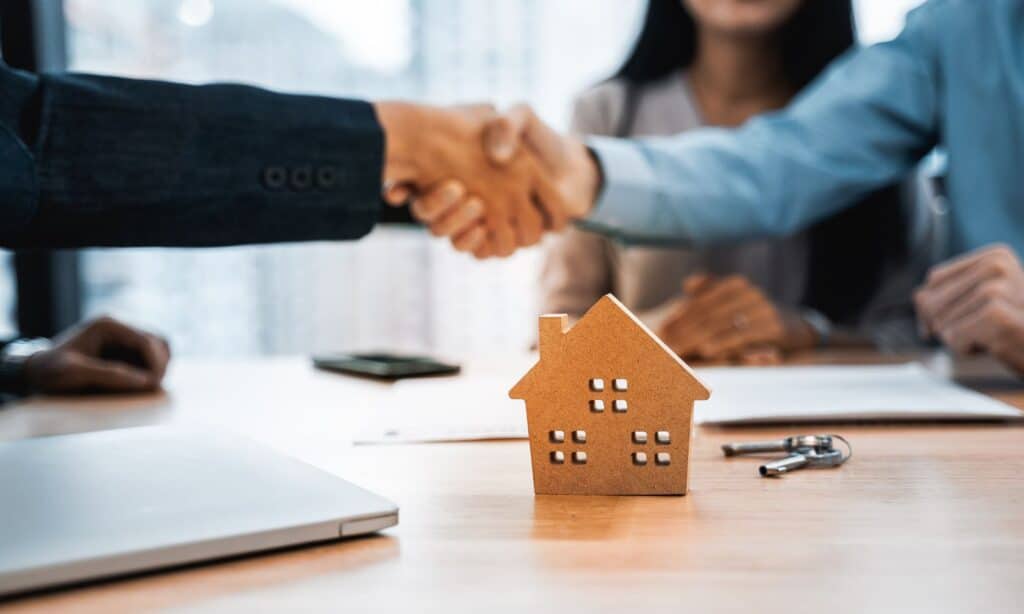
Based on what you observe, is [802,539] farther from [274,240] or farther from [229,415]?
[274,240]

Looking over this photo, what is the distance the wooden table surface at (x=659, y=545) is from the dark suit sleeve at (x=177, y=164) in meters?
0.32

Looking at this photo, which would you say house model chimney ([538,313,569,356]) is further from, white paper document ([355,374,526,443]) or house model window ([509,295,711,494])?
white paper document ([355,374,526,443])

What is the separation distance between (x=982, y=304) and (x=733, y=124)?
0.92 m

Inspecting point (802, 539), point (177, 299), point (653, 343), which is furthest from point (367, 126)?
point (177, 299)

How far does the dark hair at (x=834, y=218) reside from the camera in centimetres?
167

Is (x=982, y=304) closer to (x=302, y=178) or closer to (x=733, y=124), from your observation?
(x=302, y=178)

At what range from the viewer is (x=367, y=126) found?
99 cm

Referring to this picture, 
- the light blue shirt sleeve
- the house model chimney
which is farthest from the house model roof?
the light blue shirt sleeve

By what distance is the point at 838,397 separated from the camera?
0.82m

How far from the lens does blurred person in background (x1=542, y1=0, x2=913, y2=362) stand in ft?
5.53

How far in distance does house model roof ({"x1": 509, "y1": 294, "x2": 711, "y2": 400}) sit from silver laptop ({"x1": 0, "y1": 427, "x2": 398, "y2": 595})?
0.12m

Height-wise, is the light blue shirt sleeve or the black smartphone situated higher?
the light blue shirt sleeve

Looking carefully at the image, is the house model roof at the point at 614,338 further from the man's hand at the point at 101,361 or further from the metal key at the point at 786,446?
the man's hand at the point at 101,361

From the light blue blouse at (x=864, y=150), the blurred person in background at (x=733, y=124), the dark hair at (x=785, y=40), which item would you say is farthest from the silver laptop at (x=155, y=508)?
the dark hair at (x=785, y=40)
